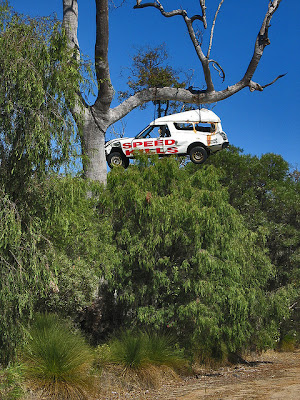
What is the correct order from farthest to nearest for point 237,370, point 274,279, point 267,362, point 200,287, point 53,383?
point 274,279, point 267,362, point 237,370, point 200,287, point 53,383

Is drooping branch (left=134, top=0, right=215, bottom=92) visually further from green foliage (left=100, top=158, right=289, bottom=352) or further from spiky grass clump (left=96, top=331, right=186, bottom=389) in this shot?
spiky grass clump (left=96, top=331, right=186, bottom=389)

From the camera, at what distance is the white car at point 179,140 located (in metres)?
14.4

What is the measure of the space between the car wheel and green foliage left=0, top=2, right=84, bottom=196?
6014 millimetres

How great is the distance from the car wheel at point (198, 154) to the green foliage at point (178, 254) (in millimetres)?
1408

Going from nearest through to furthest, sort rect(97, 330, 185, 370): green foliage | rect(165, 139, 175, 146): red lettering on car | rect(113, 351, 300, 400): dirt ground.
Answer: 1. rect(113, 351, 300, 400): dirt ground
2. rect(97, 330, 185, 370): green foliage
3. rect(165, 139, 175, 146): red lettering on car

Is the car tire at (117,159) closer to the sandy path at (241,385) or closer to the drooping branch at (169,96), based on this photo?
the drooping branch at (169,96)

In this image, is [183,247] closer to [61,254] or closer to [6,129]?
[61,254]

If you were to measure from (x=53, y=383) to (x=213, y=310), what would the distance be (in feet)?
14.4

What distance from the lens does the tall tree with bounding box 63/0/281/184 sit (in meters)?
14.3

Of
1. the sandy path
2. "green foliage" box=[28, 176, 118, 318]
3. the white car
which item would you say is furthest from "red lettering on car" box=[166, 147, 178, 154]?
the sandy path

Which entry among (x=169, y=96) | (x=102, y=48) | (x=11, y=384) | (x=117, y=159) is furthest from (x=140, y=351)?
(x=102, y=48)

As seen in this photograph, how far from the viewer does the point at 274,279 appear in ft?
60.2

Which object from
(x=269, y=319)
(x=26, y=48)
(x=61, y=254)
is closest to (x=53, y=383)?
(x=61, y=254)

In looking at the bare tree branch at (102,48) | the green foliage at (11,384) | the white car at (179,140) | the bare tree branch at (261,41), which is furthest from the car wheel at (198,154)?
the green foliage at (11,384)
